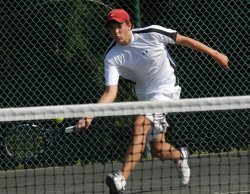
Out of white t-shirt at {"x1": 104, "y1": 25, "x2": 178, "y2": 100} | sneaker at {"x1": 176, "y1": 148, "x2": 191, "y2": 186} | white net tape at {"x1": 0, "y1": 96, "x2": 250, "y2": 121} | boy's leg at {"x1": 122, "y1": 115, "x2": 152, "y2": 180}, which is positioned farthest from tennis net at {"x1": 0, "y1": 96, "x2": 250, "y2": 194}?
white net tape at {"x1": 0, "y1": 96, "x2": 250, "y2": 121}

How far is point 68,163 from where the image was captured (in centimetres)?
826

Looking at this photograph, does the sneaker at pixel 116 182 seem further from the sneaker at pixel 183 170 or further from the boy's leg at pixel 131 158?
the sneaker at pixel 183 170

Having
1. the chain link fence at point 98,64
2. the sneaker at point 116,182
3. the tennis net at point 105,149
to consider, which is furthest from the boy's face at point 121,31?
the chain link fence at point 98,64

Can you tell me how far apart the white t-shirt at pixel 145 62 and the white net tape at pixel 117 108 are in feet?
3.39

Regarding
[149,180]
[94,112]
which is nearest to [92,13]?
[149,180]

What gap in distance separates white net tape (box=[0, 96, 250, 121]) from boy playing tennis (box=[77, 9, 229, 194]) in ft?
2.81

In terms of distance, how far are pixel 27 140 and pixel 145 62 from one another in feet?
7.87

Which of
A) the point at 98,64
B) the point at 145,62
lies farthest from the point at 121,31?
the point at 98,64

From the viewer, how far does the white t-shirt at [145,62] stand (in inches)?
243

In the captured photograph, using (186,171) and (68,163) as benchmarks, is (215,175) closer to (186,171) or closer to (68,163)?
(186,171)

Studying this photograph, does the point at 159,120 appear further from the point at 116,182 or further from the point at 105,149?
the point at 105,149

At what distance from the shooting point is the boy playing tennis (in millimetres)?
6008

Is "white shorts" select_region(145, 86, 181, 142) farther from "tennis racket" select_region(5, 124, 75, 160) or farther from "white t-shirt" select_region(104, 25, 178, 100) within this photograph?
"tennis racket" select_region(5, 124, 75, 160)

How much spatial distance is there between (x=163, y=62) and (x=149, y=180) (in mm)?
1254
